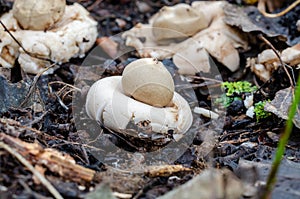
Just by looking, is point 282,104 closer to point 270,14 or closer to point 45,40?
point 270,14

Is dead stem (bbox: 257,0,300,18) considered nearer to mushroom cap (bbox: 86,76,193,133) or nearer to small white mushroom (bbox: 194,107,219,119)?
small white mushroom (bbox: 194,107,219,119)

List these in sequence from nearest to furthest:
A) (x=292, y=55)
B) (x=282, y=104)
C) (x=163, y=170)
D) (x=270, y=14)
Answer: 1. (x=163, y=170)
2. (x=282, y=104)
3. (x=292, y=55)
4. (x=270, y=14)

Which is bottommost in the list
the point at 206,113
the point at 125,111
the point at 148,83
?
the point at 206,113

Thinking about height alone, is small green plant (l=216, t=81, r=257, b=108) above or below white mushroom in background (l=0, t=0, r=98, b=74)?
below

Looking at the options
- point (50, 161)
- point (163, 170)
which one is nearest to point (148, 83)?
point (163, 170)

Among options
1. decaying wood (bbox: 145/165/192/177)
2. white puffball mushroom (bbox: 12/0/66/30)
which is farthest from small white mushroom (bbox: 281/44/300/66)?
white puffball mushroom (bbox: 12/0/66/30)

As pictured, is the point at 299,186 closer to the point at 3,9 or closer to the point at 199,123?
the point at 199,123
